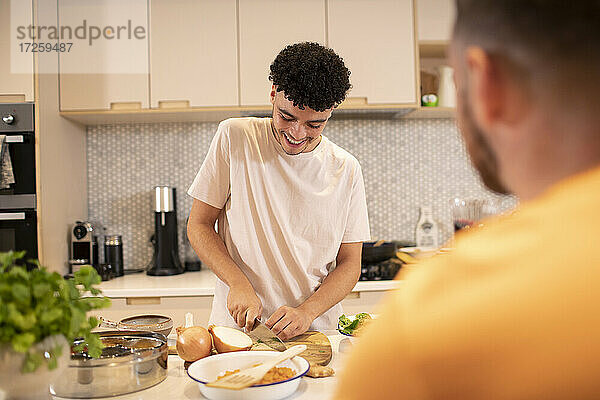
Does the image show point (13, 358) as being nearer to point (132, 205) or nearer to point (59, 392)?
point (59, 392)

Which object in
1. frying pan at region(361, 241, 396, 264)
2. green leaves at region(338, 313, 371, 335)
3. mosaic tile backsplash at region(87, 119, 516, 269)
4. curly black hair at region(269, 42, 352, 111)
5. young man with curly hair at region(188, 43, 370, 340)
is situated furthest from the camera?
mosaic tile backsplash at region(87, 119, 516, 269)

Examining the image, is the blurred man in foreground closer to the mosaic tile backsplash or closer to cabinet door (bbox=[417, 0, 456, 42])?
cabinet door (bbox=[417, 0, 456, 42])

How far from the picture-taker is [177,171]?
3225 millimetres

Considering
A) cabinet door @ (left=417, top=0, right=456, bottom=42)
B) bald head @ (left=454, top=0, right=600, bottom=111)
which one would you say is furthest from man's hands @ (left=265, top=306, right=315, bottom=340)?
cabinet door @ (left=417, top=0, right=456, bottom=42)

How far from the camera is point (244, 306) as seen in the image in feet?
4.95

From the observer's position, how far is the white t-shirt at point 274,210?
1708 millimetres

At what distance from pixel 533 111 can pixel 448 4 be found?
282cm

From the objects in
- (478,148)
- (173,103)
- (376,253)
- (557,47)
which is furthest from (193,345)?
(173,103)

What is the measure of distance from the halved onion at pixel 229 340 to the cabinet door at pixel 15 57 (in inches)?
74.2

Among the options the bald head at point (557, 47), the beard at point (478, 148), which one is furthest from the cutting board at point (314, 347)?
the bald head at point (557, 47)

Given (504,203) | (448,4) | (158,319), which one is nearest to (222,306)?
(158,319)

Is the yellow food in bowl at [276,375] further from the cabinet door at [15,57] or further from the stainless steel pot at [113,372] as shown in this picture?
the cabinet door at [15,57]

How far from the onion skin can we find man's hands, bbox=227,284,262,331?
0.18 meters

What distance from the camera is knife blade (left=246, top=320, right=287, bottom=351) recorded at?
130 cm
